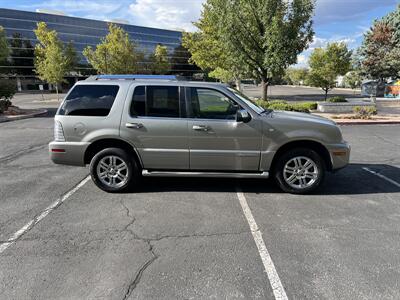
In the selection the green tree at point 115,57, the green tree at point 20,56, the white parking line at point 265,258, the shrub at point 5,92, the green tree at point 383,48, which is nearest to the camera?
the white parking line at point 265,258

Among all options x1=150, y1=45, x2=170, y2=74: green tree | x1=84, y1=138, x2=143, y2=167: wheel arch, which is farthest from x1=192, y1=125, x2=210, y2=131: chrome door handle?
x1=150, y1=45, x2=170, y2=74: green tree

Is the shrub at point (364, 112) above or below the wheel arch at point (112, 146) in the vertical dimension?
below

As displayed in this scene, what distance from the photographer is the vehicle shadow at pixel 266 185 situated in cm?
538

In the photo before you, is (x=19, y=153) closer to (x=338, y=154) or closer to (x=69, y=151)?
(x=69, y=151)

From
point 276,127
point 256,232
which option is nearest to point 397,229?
point 256,232

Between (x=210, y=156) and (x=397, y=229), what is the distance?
2744 mm

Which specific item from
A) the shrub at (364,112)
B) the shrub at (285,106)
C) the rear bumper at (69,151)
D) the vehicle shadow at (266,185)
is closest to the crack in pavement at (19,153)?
the rear bumper at (69,151)

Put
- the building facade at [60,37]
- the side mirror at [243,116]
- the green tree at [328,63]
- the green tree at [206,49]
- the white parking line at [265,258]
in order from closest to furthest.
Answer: the white parking line at [265,258] < the side mirror at [243,116] < the green tree at [328,63] < the green tree at [206,49] < the building facade at [60,37]

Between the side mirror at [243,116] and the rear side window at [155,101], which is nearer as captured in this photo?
the side mirror at [243,116]

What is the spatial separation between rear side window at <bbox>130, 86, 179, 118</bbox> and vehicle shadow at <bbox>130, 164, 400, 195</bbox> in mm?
1360

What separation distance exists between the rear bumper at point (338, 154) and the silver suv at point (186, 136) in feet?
0.04

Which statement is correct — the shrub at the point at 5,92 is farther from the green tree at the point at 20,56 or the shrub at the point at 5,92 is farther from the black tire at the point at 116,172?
the green tree at the point at 20,56

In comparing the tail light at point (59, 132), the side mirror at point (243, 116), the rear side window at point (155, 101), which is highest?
the rear side window at point (155, 101)

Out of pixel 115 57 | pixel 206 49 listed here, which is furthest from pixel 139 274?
pixel 115 57
